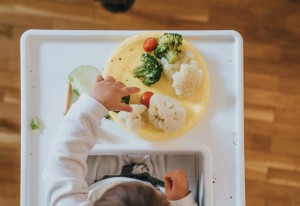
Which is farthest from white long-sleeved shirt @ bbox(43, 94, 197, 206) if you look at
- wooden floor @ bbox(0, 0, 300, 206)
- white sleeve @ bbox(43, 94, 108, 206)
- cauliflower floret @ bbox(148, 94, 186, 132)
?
wooden floor @ bbox(0, 0, 300, 206)

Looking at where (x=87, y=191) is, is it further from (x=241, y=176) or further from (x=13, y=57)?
(x=13, y=57)

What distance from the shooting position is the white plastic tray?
87cm

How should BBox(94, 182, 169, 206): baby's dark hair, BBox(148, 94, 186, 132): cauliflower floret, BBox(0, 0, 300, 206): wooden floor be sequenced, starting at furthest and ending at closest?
BBox(0, 0, 300, 206): wooden floor, BBox(148, 94, 186, 132): cauliflower floret, BBox(94, 182, 169, 206): baby's dark hair

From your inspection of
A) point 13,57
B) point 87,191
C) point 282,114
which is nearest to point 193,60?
point 87,191

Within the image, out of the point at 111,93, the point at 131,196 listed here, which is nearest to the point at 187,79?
the point at 111,93

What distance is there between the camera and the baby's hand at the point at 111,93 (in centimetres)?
80

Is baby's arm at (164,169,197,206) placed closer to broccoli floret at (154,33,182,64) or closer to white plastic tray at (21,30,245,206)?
white plastic tray at (21,30,245,206)

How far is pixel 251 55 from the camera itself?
1.34m

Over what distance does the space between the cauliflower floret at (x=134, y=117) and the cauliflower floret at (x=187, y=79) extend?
0.26ft

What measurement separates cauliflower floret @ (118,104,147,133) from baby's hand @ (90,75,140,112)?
20 mm

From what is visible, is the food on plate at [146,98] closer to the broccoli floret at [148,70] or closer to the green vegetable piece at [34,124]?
the broccoli floret at [148,70]

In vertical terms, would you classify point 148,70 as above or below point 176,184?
above

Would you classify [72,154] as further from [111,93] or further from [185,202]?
[185,202]

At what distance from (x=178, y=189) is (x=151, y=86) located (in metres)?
0.22
